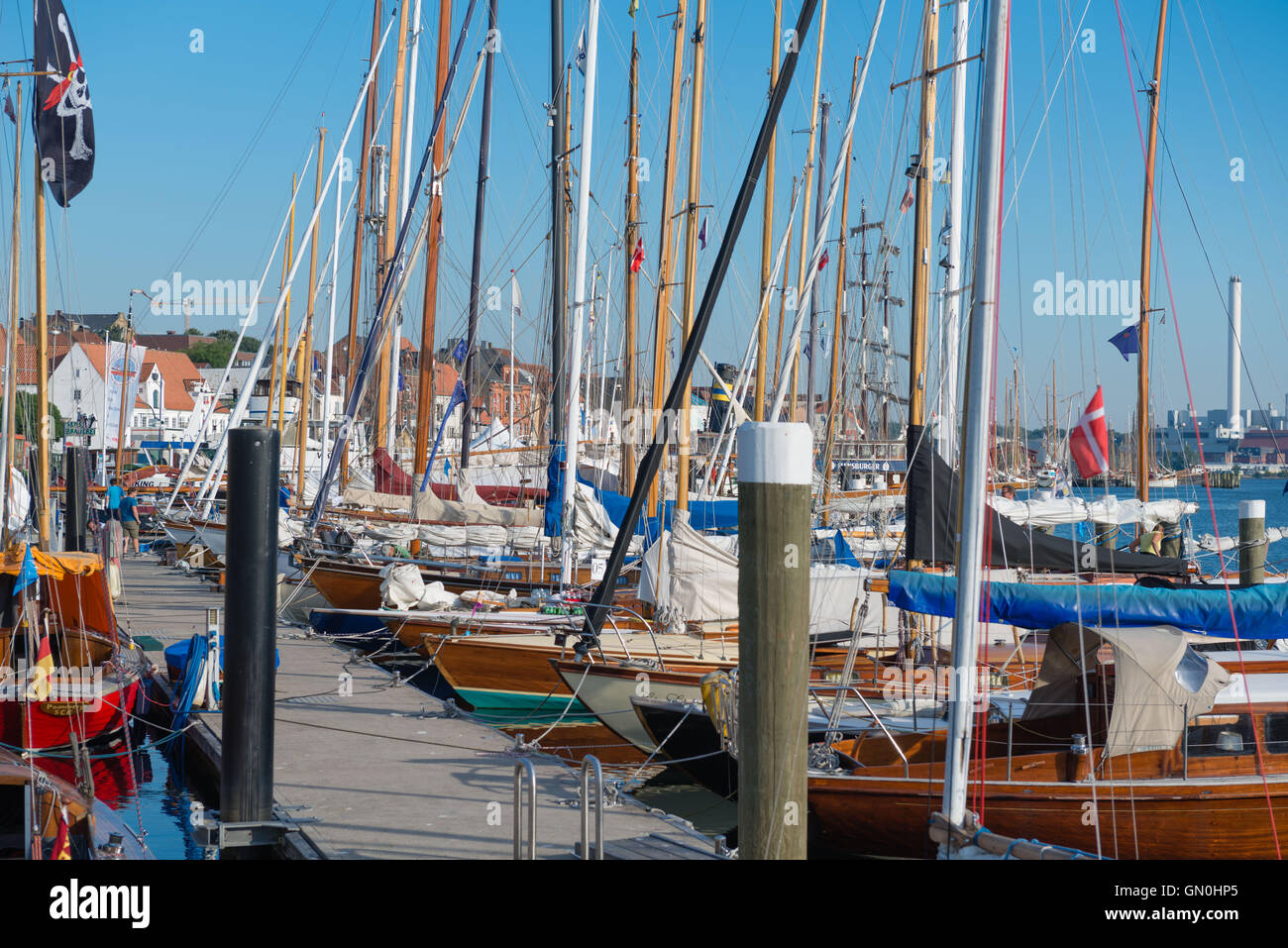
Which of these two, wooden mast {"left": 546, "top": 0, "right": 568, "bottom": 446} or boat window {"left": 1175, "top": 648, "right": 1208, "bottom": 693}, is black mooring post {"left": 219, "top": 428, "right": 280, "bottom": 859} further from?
wooden mast {"left": 546, "top": 0, "right": 568, "bottom": 446}

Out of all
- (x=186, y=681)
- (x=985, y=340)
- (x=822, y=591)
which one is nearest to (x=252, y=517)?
(x=985, y=340)

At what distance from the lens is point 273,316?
853 inches

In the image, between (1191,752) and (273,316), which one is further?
(273,316)

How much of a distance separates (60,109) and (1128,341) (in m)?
19.9

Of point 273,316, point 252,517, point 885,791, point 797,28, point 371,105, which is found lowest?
point 885,791

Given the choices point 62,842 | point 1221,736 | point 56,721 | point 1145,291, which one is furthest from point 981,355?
point 1145,291

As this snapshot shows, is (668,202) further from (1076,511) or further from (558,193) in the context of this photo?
(1076,511)

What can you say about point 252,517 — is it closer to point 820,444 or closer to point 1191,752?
point 1191,752

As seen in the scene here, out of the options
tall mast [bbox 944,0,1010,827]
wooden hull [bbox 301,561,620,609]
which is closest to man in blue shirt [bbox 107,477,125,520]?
wooden hull [bbox 301,561,620,609]

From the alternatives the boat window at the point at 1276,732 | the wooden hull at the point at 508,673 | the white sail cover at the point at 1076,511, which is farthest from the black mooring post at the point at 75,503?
the boat window at the point at 1276,732

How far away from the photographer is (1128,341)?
982 inches

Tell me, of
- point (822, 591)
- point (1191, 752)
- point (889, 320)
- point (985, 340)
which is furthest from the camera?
point (889, 320)

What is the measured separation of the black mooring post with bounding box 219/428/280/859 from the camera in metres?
8.48

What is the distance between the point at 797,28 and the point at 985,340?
6.74 m
